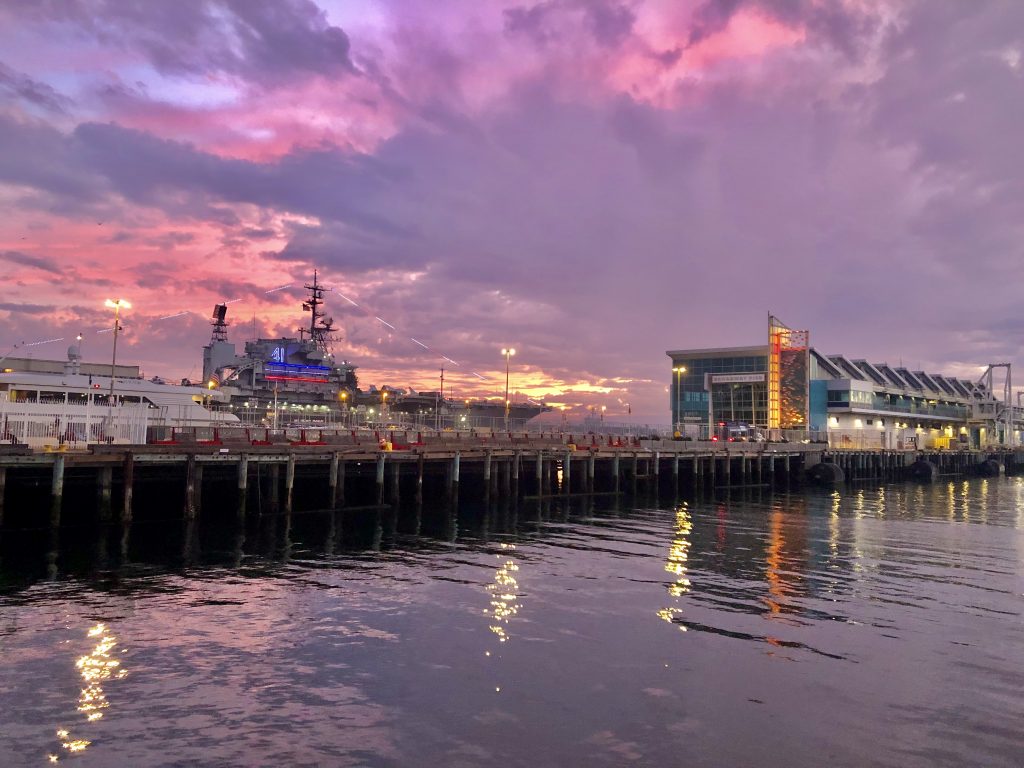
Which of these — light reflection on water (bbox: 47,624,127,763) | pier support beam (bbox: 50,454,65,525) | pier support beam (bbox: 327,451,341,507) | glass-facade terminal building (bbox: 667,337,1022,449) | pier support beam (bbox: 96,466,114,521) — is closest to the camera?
light reflection on water (bbox: 47,624,127,763)

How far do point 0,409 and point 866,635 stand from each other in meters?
38.7

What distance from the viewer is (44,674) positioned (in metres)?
12.4

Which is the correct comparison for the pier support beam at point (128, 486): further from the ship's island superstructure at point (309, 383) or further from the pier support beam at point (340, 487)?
the ship's island superstructure at point (309, 383)

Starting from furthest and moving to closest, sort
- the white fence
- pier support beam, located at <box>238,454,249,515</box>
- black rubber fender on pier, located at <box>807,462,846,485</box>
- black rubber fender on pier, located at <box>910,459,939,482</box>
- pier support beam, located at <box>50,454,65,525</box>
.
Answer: black rubber fender on pier, located at <box>910,459,939,482</box>
black rubber fender on pier, located at <box>807,462,846,485</box>
pier support beam, located at <box>238,454,249,515</box>
the white fence
pier support beam, located at <box>50,454,65,525</box>

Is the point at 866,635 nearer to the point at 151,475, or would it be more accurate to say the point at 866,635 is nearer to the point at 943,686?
the point at 943,686

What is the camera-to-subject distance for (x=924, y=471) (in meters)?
81.7

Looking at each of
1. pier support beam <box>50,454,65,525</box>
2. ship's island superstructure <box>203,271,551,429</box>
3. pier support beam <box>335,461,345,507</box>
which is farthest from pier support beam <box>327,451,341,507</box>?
ship's island superstructure <box>203,271,551,429</box>

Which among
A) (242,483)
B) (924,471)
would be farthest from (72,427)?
(924,471)

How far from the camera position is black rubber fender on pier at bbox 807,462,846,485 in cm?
6806

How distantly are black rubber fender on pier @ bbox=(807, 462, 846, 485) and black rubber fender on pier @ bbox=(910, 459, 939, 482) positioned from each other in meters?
17.6

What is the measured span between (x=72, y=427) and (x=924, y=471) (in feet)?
279

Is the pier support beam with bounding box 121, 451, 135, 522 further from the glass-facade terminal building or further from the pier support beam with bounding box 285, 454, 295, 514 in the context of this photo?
the glass-facade terminal building

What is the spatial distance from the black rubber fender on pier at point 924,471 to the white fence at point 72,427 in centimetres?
8020

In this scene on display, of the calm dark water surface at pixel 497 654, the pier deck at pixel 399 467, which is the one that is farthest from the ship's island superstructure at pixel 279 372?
the calm dark water surface at pixel 497 654
